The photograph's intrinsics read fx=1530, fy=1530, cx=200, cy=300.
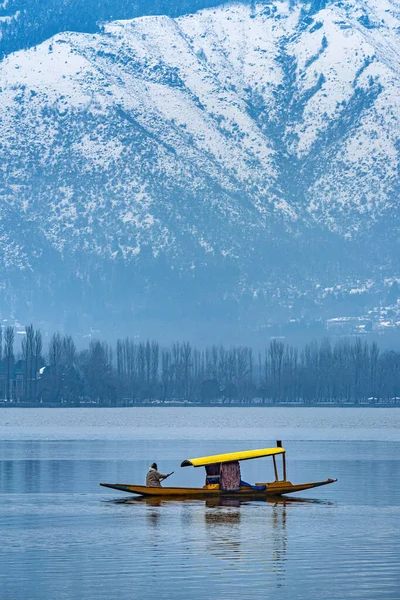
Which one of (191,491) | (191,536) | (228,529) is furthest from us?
(191,491)

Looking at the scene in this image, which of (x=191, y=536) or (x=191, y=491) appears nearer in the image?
(x=191, y=536)

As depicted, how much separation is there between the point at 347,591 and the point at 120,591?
6.65 metres

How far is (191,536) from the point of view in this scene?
57812mm

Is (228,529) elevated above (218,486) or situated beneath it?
situated beneath

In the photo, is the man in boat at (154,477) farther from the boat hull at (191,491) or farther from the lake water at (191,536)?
the lake water at (191,536)

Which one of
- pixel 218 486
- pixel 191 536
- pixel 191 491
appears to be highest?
pixel 218 486

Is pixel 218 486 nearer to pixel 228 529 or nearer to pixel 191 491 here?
pixel 191 491

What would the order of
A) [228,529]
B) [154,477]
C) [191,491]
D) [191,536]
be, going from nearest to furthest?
1. [191,536]
2. [228,529]
3. [154,477]
4. [191,491]

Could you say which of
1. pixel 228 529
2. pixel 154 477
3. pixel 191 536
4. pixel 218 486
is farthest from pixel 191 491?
pixel 191 536

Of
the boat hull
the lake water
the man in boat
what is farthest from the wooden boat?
the lake water

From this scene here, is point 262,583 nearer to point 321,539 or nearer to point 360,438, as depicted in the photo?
point 321,539

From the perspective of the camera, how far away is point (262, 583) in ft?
151

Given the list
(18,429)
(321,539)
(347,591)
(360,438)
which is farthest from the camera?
(18,429)

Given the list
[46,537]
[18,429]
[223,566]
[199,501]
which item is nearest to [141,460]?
[199,501]
